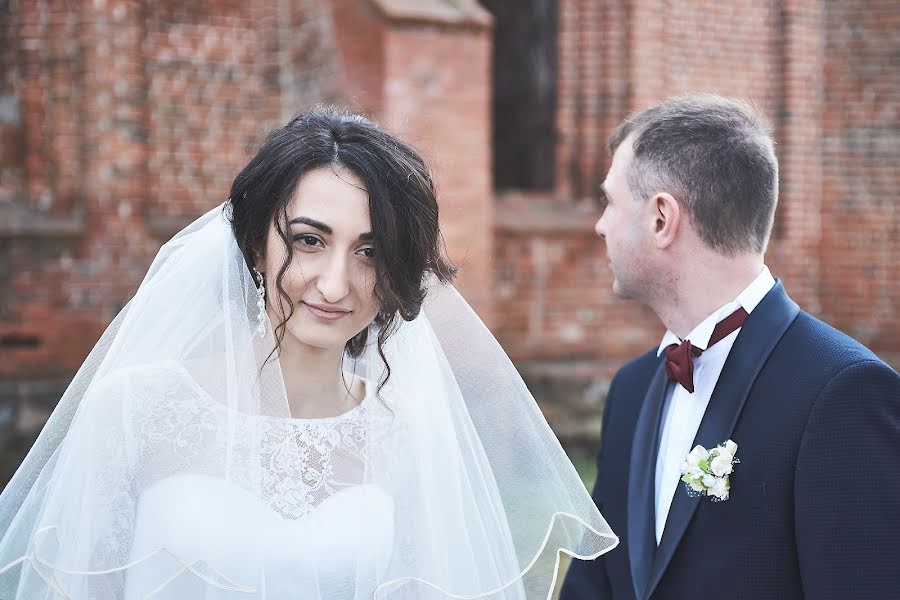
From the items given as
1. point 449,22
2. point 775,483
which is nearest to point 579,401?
point 449,22

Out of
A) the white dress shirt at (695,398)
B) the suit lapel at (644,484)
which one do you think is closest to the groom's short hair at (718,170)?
the white dress shirt at (695,398)

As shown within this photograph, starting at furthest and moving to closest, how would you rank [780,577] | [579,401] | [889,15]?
[889,15] → [579,401] → [780,577]

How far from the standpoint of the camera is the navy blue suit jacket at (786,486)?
2.13 metres

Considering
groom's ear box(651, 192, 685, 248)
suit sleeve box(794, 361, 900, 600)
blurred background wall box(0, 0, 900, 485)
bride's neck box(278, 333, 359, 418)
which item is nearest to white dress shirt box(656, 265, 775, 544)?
groom's ear box(651, 192, 685, 248)

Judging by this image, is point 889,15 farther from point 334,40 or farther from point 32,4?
point 32,4

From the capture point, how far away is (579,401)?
7.96 metres

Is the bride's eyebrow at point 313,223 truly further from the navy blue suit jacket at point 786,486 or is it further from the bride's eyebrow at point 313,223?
the navy blue suit jacket at point 786,486

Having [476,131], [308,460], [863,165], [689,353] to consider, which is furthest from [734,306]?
[863,165]

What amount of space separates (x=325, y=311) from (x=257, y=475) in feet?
1.38

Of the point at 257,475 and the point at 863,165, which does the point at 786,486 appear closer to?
the point at 257,475

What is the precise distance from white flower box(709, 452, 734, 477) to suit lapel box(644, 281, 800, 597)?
78 millimetres

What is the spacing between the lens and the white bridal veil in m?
2.18

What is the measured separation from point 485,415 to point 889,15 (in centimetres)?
785

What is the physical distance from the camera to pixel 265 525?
2.25 metres
